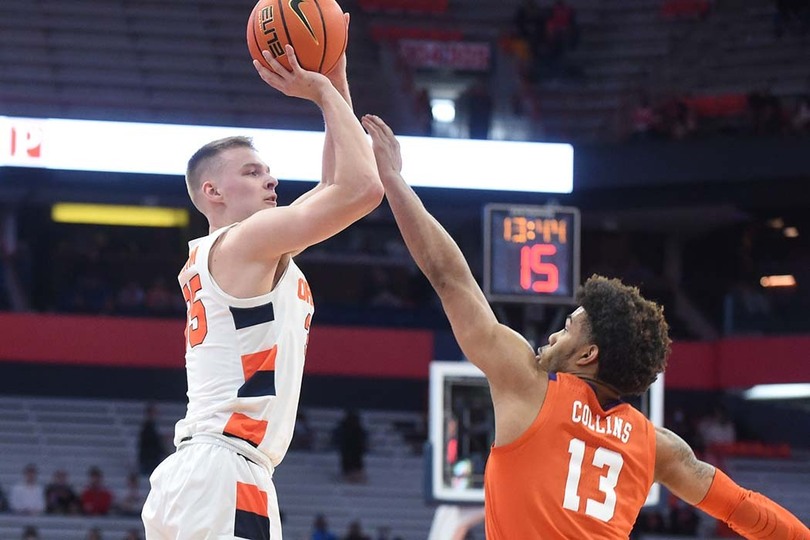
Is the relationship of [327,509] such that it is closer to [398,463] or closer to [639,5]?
[398,463]

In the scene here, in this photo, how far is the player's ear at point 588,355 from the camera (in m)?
3.60

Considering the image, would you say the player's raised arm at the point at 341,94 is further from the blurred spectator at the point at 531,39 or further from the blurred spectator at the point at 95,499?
the blurred spectator at the point at 531,39

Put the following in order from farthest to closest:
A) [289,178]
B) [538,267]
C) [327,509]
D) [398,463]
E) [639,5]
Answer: [639,5], [398,463], [327,509], [289,178], [538,267]

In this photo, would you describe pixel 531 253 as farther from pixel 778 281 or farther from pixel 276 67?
pixel 778 281

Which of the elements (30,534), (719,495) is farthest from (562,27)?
(719,495)

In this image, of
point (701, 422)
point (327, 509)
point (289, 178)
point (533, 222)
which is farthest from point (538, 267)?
point (701, 422)

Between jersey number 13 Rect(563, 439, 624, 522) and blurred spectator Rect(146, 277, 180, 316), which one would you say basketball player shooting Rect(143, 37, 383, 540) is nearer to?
jersey number 13 Rect(563, 439, 624, 522)

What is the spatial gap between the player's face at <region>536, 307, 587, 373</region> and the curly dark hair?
0.03m

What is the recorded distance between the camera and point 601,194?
19094 millimetres

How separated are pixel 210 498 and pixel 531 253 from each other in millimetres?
7209

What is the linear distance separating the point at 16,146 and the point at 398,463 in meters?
6.83

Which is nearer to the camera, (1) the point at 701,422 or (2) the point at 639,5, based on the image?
(1) the point at 701,422

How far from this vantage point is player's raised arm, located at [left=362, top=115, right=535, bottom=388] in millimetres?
3510

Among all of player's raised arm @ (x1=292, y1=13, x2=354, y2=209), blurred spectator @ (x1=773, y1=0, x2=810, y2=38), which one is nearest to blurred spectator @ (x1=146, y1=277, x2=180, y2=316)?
blurred spectator @ (x1=773, y1=0, x2=810, y2=38)
